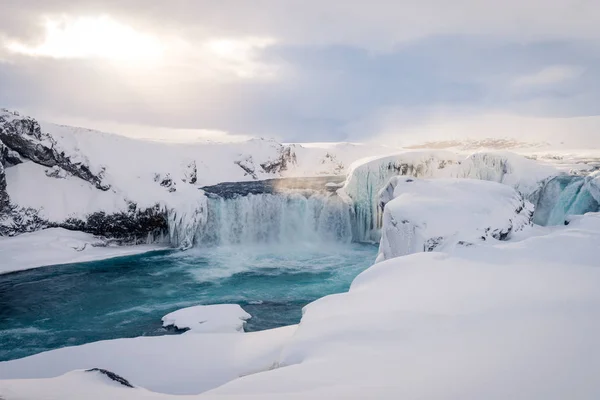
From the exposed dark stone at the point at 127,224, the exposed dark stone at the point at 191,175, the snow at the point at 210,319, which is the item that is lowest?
the snow at the point at 210,319

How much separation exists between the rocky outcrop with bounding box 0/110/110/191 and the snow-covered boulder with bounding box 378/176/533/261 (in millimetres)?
18365

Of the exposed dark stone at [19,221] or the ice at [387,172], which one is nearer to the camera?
the exposed dark stone at [19,221]

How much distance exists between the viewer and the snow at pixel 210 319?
8.69 meters

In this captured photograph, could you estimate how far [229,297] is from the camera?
12641mm

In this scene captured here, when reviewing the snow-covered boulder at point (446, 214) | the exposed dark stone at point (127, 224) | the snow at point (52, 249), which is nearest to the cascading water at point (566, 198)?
the snow-covered boulder at point (446, 214)

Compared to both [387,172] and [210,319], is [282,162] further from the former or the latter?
[210,319]

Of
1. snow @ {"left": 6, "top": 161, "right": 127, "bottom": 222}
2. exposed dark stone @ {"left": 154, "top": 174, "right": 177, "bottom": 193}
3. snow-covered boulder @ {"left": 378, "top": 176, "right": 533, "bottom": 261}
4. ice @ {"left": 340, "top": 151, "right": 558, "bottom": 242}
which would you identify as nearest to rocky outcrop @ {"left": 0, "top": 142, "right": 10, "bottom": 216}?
snow @ {"left": 6, "top": 161, "right": 127, "bottom": 222}

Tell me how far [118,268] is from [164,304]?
6.21 meters

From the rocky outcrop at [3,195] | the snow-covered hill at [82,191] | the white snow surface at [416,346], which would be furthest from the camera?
the snow-covered hill at [82,191]

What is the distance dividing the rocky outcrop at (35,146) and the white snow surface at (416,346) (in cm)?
1705

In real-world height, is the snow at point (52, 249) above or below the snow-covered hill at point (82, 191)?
below

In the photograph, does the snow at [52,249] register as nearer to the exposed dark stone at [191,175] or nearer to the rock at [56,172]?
the rock at [56,172]

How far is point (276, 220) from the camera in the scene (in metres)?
22.5

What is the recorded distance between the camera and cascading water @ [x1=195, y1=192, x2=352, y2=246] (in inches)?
863
